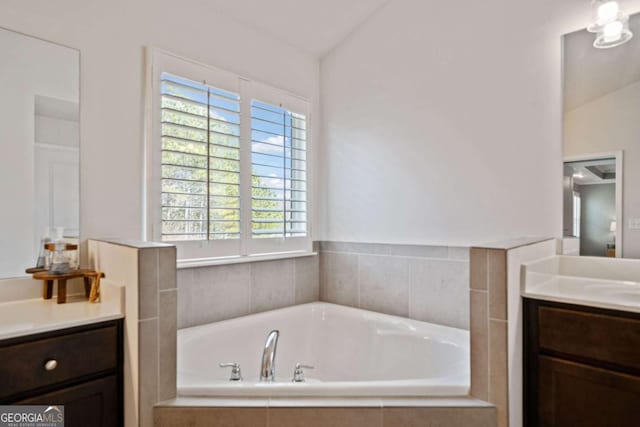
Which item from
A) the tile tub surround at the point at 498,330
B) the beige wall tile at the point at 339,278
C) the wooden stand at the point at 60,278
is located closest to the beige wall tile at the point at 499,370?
the tile tub surround at the point at 498,330

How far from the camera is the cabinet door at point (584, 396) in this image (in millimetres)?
1369

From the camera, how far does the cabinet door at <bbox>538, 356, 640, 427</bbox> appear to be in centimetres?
137

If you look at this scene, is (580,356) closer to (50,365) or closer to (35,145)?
(50,365)

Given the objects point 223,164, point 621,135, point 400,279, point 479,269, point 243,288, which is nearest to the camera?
point 479,269

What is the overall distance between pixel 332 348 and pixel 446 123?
1.64 metres

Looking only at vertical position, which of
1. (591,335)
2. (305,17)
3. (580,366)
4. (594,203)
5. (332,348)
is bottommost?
(332,348)

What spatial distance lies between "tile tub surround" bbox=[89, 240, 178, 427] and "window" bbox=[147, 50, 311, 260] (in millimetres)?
638

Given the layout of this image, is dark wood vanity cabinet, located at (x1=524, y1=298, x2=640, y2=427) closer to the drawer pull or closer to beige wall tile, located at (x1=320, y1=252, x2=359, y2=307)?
beige wall tile, located at (x1=320, y1=252, x2=359, y2=307)

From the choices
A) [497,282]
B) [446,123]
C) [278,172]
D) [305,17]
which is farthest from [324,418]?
[305,17]

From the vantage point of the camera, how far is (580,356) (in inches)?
58.3

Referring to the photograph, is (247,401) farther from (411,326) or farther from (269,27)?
(269,27)

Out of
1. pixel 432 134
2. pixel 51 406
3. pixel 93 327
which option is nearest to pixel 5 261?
pixel 93 327

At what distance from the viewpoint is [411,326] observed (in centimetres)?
235

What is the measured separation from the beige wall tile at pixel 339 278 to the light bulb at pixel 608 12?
1.97m
